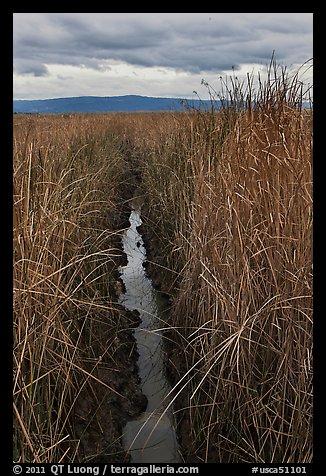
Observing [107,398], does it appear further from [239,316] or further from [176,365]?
[239,316]

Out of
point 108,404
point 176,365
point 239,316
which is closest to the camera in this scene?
point 239,316

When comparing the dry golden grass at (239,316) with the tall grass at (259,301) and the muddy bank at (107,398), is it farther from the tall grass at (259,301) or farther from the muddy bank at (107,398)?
the muddy bank at (107,398)

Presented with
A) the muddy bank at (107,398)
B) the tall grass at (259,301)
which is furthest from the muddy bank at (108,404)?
the tall grass at (259,301)

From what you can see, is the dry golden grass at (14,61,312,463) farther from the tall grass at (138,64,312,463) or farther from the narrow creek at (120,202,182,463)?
the narrow creek at (120,202,182,463)

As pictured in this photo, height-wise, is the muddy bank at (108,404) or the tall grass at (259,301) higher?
the tall grass at (259,301)

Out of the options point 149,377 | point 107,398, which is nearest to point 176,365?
point 149,377

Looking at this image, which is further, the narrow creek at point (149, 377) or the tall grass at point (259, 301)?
the narrow creek at point (149, 377)

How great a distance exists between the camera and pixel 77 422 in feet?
7.48

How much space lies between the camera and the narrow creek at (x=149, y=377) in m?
2.29

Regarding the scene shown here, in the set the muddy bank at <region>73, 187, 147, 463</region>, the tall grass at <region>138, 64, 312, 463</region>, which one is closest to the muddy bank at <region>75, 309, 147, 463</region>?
the muddy bank at <region>73, 187, 147, 463</region>

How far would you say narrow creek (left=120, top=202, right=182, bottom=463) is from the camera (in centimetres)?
229

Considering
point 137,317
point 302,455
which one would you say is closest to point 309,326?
point 302,455

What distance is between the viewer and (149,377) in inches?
113
